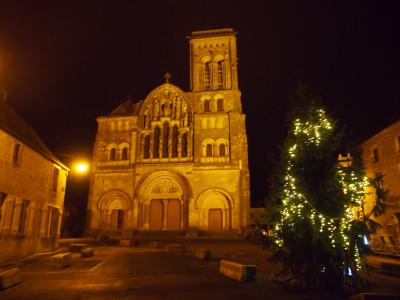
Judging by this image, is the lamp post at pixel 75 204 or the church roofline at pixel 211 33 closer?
the lamp post at pixel 75 204

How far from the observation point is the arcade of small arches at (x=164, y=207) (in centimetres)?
3259

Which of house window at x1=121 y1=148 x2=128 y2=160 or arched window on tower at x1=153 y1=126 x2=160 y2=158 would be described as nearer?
arched window on tower at x1=153 y1=126 x2=160 y2=158

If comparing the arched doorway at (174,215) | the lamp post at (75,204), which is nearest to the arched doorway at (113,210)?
the arched doorway at (174,215)

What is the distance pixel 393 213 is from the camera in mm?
23469

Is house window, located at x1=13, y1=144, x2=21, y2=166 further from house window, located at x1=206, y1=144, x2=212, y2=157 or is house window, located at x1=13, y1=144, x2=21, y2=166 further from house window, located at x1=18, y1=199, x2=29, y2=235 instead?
house window, located at x1=206, y1=144, x2=212, y2=157

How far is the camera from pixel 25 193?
18938 millimetres

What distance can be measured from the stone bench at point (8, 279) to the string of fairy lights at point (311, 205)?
8754mm

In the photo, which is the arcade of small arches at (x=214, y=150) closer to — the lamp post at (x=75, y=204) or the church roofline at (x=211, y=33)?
the lamp post at (x=75, y=204)

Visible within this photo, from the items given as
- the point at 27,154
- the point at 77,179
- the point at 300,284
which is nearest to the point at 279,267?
the point at 300,284

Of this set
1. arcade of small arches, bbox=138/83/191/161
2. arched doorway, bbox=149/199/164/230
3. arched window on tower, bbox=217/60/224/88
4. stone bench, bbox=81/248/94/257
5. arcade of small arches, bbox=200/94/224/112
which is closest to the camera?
stone bench, bbox=81/248/94/257

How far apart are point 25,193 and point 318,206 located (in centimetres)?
1608

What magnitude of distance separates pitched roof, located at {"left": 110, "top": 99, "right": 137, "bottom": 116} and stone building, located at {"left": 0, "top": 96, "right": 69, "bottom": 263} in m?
14.4

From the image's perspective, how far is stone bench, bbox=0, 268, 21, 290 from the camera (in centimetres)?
1053

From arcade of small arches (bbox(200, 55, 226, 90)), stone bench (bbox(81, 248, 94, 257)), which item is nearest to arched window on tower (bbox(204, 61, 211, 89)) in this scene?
arcade of small arches (bbox(200, 55, 226, 90))
